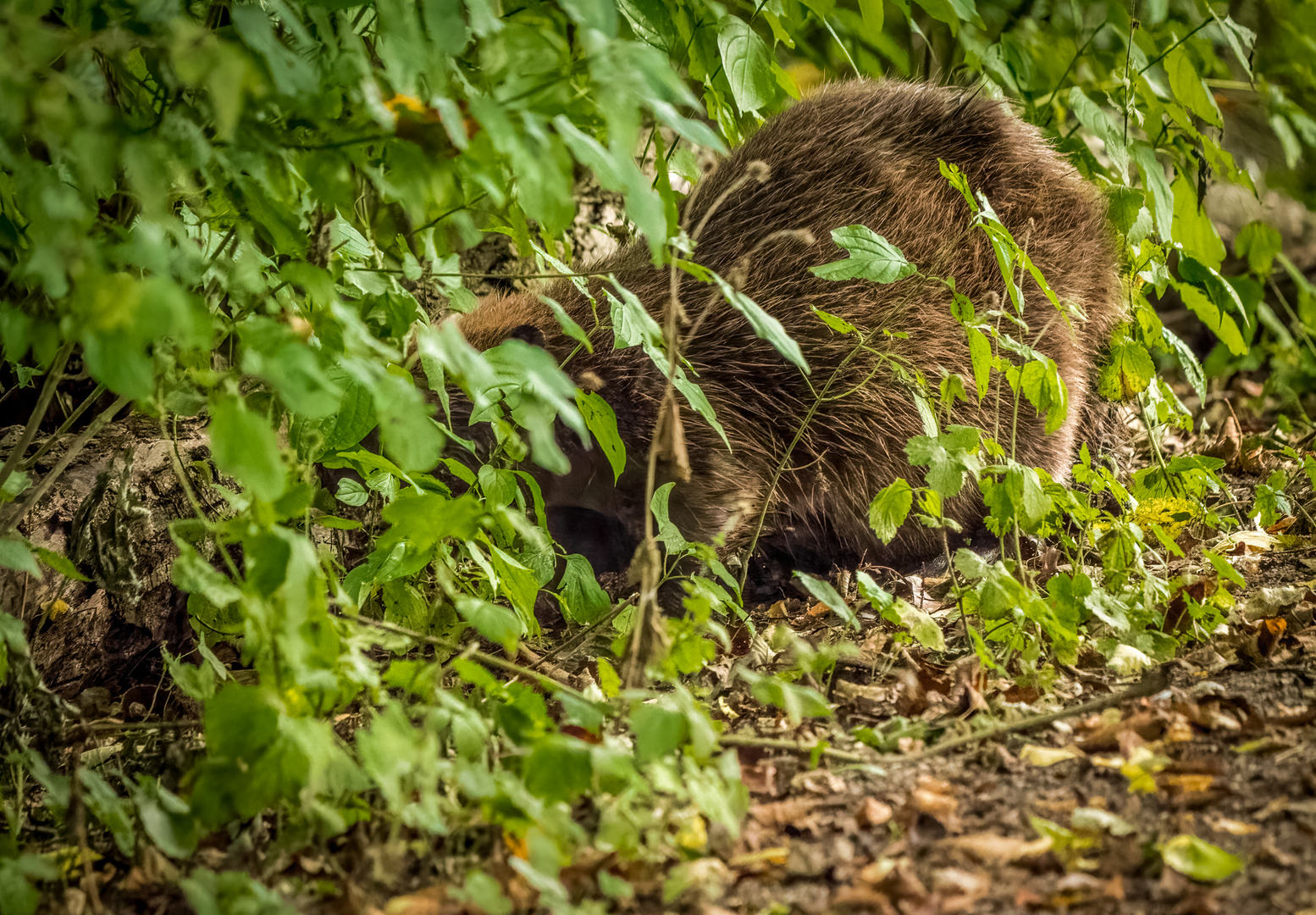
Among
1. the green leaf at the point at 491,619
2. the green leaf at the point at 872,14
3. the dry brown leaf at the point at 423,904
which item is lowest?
the dry brown leaf at the point at 423,904

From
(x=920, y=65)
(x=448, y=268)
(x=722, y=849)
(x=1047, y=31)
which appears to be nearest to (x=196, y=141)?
(x=448, y=268)

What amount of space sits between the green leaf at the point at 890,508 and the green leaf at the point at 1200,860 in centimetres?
87

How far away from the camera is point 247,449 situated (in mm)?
1204

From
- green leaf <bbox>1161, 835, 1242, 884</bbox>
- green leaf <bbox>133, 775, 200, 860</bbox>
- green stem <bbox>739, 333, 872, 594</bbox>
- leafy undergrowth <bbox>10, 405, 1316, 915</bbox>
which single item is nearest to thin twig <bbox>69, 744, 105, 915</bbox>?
leafy undergrowth <bbox>10, 405, 1316, 915</bbox>

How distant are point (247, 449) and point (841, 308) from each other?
220cm

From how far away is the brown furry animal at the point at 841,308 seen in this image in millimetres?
3053

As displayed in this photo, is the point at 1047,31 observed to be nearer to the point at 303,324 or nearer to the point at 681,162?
the point at 681,162

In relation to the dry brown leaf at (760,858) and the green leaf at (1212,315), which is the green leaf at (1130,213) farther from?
the dry brown leaf at (760,858)

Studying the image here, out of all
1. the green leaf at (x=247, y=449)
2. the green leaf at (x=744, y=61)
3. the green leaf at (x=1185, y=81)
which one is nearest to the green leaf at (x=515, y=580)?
the green leaf at (x=247, y=449)

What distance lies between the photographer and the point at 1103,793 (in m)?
1.55

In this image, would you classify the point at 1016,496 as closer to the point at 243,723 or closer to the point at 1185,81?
the point at 1185,81

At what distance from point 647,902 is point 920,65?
3.82 m

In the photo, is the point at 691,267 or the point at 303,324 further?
the point at 691,267

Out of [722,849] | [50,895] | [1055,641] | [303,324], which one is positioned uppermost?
[303,324]
